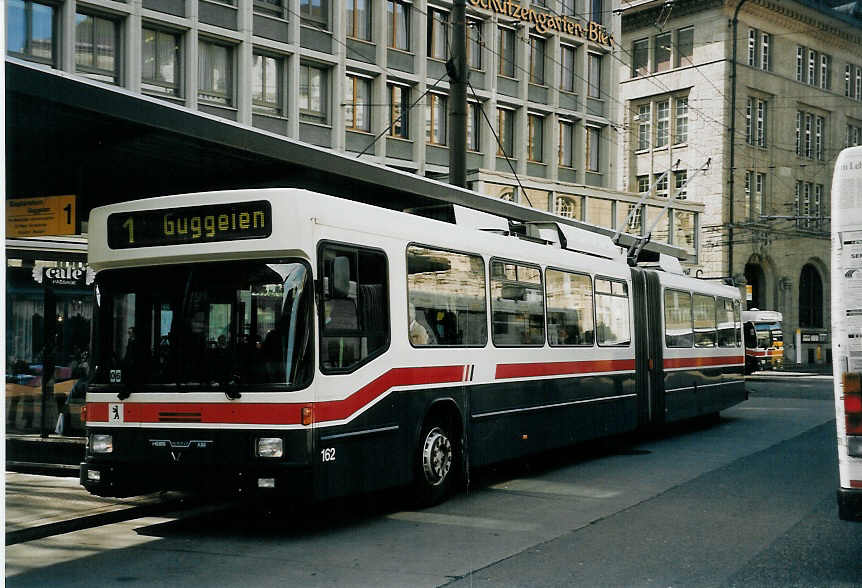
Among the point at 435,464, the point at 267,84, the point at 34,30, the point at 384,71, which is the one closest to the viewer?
the point at 435,464

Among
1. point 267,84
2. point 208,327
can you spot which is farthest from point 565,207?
point 208,327

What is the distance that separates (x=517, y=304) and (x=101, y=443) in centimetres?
504

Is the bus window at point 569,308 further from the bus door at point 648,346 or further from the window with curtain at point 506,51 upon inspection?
the window with curtain at point 506,51

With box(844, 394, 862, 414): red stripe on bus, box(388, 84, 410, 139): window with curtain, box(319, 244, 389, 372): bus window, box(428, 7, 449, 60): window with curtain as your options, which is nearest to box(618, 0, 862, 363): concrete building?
box(428, 7, 449, 60): window with curtain

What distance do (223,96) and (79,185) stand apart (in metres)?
19.0

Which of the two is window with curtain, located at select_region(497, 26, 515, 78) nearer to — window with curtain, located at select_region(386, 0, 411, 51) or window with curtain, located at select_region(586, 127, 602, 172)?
window with curtain, located at select_region(386, 0, 411, 51)

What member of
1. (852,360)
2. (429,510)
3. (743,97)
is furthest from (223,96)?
(743,97)

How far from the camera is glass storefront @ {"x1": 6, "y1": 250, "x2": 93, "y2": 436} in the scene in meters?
14.0

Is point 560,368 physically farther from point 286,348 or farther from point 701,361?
point 701,361

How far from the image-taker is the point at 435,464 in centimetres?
1027

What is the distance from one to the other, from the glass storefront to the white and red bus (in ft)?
117

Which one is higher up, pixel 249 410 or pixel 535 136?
pixel 535 136

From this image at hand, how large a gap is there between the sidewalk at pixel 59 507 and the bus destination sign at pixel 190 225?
2397mm

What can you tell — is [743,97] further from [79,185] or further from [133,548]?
[133,548]
